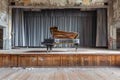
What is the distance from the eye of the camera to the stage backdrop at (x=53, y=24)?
13609mm

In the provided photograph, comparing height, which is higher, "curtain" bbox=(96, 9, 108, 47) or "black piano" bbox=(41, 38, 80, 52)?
"curtain" bbox=(96, 9, 108, 47)

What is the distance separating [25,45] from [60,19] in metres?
2.94

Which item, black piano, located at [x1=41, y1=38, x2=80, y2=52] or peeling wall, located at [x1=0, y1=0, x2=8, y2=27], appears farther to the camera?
peeling wall, located at [x1=0, y1=0, x2=8, y2=27]

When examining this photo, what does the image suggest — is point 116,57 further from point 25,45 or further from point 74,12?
point 25,45

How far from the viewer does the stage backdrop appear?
44.7 ft

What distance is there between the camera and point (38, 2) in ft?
39.0

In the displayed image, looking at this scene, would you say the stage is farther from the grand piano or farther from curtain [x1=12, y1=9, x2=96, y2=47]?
curtain [x1=12, y1=9, x2=96, y2=47]

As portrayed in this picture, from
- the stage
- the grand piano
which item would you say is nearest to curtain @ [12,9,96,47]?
the grand piano

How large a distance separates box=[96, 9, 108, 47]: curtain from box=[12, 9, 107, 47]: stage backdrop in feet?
1.19

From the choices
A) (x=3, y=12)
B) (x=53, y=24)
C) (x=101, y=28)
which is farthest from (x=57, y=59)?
(x=53, y=24)

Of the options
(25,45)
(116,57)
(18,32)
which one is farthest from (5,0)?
(116,57)

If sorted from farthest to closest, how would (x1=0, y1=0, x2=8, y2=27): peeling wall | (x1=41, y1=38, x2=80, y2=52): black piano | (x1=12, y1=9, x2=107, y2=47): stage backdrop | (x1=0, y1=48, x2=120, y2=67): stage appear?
(x1=12, y1=9, x2=107, y2=47): stage backdrop → (x1=0, y1=0, x2=8, y2=27): peeling wall → (x1=41, y1=38, x2=80, y2=52): black piano → (x1=0, y1=48, x2=120, y2=67): stage

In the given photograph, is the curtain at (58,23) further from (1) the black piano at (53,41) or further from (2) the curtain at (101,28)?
(1) the black piano at (53,41)

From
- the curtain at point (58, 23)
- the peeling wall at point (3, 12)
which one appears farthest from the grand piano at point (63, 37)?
the curtain at point (58, 23)
